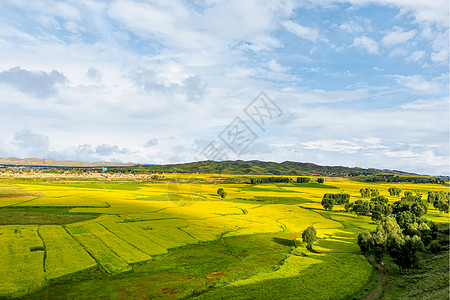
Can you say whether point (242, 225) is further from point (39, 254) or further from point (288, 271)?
point (39, 254)

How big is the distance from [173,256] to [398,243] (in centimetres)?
5699

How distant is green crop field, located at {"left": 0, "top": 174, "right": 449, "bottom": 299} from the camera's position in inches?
1911

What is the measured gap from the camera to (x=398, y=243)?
220 feet

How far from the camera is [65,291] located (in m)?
45.8

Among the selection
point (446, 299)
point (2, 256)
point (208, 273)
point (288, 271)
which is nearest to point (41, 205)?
point (2, 256)

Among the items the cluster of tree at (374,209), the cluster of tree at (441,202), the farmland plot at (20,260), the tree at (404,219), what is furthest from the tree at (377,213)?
the farmland plot at (20,260)

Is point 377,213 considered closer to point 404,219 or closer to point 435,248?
point 404,219

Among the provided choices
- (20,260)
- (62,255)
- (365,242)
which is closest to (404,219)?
(365,242)

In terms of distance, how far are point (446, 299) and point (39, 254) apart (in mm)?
77836

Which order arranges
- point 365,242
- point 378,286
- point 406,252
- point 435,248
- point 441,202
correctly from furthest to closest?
point 441,202, point 435,248, point 365,242, point 406,252, point 378,286

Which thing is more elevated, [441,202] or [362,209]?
[441,202]

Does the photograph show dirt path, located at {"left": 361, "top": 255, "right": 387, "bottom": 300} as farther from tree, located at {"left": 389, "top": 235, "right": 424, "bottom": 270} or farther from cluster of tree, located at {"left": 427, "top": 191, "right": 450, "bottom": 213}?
cluster of tree, located at {"left": 427, "top": 191, "right": 450, "bottom": 213}

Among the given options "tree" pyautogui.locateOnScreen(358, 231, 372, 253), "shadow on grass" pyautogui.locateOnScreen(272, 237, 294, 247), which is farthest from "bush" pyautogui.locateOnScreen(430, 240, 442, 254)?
"shadow on grass" pyautogui.locateOnScreen(272, 237, 294, 247)

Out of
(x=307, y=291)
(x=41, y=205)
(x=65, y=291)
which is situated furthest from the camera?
(x=41, y=205)
